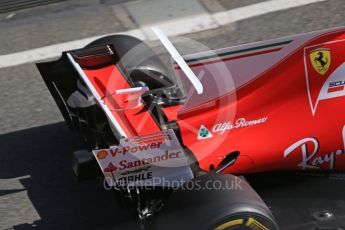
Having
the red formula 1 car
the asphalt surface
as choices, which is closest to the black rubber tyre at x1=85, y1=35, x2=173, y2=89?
the red formula 1 car

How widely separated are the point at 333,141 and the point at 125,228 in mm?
1597

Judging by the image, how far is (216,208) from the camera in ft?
16.8

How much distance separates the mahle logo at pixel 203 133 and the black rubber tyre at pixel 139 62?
1131mm

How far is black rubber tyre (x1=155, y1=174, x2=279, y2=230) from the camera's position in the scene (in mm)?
5094

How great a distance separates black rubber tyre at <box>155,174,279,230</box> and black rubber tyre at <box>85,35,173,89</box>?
1664 millimetres

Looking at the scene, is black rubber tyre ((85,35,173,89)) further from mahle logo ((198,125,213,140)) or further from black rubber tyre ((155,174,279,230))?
black rubber tyre ((155,174,279,230))

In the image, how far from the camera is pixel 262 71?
5730 mm

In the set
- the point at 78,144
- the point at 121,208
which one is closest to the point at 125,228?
the point at 121,208

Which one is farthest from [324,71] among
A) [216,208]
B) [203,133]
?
[216,208]

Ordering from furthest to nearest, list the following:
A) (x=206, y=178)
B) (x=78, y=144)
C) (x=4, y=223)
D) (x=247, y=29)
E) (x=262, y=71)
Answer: (x=247, y=29)
(x=78, y=144)
(x=4, y=223)
(x=262, y=71)
(x=206, y=178)

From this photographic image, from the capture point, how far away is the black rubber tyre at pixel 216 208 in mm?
5094

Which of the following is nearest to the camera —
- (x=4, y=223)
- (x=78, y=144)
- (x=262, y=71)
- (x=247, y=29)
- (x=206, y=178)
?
(x=206, y=178)

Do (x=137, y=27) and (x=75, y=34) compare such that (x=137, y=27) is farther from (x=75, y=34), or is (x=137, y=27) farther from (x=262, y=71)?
(x=262, y=71)

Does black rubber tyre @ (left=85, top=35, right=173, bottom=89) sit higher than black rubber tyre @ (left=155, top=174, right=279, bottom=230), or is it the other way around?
black rubber tyre @ (left=85, top=35, right=173, bottom=89)
